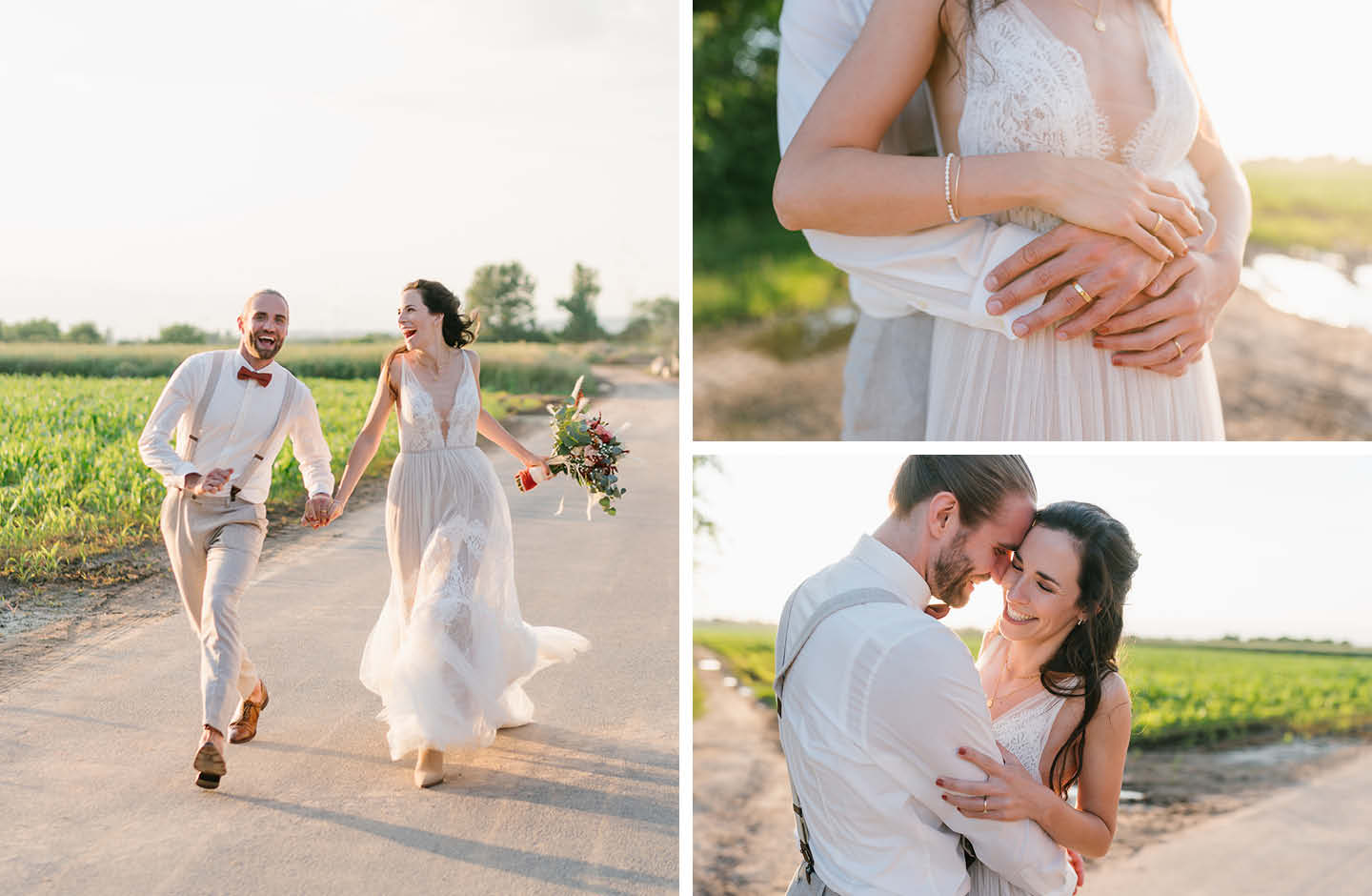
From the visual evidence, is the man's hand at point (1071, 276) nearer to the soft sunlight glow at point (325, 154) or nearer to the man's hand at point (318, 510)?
the man's hand at point (318, 510)

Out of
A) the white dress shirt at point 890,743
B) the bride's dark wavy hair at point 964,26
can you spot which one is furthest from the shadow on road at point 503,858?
the bride's dark wavy hair at point 964,26

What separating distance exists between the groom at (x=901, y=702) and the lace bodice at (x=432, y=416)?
63.3 inches

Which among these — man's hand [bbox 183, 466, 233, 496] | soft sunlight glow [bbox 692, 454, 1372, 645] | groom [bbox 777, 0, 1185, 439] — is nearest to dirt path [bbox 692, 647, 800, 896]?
soft sunlight glow [bbox 692, 454, 1372, 645]

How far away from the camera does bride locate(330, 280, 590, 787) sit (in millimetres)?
3150

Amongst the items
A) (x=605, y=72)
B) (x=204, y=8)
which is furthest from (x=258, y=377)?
(x=605, y=72)

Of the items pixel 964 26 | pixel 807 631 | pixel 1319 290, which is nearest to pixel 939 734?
pixel 807 631

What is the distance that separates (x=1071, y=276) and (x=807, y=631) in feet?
2.32

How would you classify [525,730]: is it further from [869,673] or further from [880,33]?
[880,33]

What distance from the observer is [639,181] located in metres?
6.65

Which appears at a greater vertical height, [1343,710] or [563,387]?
[563,387]

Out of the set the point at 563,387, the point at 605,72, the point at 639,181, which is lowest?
the point at 563,387

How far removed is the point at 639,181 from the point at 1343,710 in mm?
4399

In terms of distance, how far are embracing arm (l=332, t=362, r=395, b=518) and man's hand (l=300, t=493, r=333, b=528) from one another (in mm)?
22

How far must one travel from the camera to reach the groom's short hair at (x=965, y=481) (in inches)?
73.3
